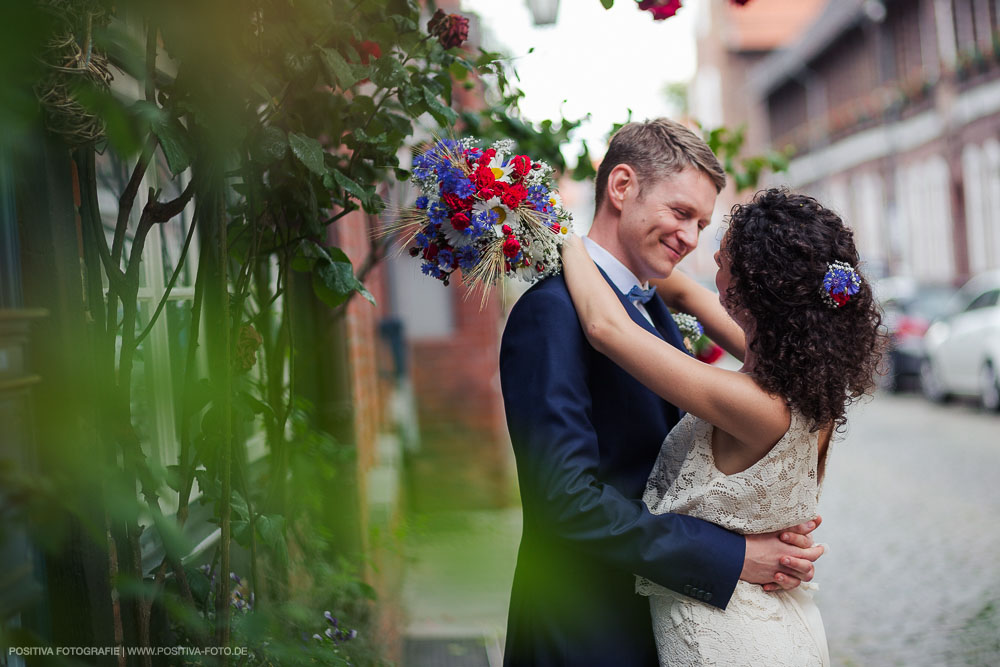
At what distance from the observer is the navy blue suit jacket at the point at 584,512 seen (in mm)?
1896

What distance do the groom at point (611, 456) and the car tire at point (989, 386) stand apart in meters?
10.8

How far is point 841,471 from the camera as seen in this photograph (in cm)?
944

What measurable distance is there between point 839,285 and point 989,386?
444 inches

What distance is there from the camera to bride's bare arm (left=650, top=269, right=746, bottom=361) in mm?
2674

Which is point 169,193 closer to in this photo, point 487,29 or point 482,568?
point 482,568

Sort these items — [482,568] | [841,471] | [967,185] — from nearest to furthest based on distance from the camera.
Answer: [482,568]
[841,471]
[967,185]

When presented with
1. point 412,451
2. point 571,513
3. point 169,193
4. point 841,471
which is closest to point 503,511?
point 412,451

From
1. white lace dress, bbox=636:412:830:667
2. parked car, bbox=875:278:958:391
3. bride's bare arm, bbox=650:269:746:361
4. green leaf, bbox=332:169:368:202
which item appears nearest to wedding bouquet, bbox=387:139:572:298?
green leaf, bbox=332:169:368:202

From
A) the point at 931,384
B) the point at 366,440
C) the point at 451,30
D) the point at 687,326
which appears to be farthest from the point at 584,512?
the point at 931,384

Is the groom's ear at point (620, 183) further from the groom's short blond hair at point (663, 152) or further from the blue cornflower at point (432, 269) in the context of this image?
the blue cornflower at point (432, 269)

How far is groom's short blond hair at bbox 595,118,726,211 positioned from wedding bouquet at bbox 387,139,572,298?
0.69ft

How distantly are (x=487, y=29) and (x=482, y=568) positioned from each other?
4.27 meters

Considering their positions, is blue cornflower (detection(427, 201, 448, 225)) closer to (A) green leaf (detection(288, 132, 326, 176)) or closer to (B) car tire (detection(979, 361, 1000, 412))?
(A) green leaf (detection(288, 132, 326, 176))

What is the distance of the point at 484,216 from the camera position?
205cm
